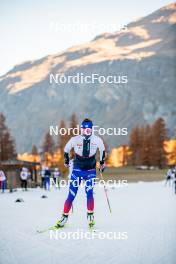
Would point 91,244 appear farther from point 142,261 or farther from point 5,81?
point 5,81

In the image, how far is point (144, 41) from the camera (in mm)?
9766

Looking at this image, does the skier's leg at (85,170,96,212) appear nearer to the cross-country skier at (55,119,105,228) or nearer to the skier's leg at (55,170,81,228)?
the cross-country skier at (55,119,105,228)

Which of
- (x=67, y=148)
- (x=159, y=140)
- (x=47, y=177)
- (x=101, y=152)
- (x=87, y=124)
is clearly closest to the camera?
(x=87, y=124)

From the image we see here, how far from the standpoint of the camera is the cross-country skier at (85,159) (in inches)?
293

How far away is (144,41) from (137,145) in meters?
51.7

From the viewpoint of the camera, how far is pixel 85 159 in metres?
7.66

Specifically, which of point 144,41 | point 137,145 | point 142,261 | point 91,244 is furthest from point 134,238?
point 137,145

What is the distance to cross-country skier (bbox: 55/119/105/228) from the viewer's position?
24.4ft

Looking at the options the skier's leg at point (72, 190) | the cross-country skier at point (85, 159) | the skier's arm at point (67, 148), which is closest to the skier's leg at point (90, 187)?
the cross-country skier at point (85, 159)

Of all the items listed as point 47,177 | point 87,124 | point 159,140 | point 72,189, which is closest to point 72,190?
point 72,189

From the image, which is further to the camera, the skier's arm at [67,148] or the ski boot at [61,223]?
the skier's arm at [67,148]

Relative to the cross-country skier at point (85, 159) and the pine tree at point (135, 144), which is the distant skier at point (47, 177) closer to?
the cross-country skier at point (85, 159)

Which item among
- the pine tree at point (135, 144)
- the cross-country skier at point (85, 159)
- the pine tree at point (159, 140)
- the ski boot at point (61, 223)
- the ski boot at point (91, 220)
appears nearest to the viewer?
the ski boot at point (61, 223)

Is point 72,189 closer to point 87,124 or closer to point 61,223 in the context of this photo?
point 61,223
